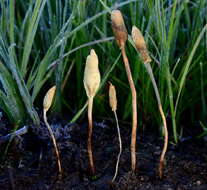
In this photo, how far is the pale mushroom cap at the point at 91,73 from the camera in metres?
0.86

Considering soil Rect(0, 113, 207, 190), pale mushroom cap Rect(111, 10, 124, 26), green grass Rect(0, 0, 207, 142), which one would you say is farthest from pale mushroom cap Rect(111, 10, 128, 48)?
soil Rect(0, 113, 207, 190)

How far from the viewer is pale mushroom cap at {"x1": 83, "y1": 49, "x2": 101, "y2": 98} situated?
33.7 inches

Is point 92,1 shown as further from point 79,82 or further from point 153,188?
point 153,188

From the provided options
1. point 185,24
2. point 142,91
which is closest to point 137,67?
point 142,91

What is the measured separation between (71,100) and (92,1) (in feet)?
1.01

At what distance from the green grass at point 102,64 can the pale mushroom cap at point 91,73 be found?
0.22m

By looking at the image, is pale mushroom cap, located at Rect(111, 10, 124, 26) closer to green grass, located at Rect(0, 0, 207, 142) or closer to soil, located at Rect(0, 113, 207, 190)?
green grass, located at Rect(0, 0, 207, 142)

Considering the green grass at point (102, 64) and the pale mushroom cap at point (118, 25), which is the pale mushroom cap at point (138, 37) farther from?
the green grass at point (102, 64)

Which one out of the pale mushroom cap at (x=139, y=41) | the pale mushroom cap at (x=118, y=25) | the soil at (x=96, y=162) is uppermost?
the pale mushroom cap at (x=118, y=25)

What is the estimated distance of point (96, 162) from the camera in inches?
43.3

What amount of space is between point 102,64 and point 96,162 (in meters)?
0.31

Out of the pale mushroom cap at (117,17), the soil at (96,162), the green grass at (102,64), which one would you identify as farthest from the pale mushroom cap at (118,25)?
the soil at (96,162)

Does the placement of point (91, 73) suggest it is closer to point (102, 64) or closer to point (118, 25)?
point (118, 25)

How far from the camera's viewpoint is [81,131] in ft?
3.93
